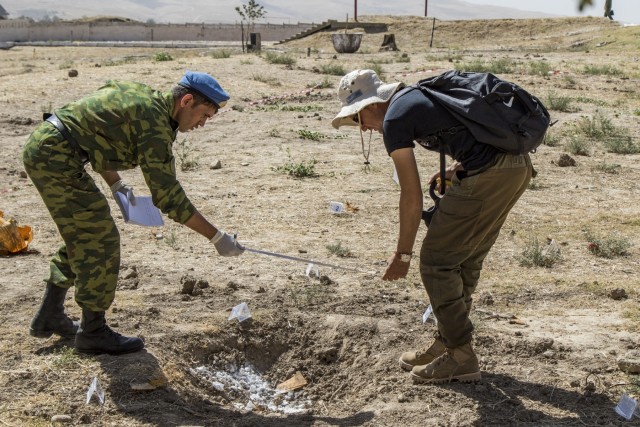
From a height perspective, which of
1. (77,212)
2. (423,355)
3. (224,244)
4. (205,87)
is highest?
(205,87)

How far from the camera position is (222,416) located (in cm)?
438

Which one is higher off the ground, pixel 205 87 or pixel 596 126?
pixel 205 87

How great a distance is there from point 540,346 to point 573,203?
4.04 m

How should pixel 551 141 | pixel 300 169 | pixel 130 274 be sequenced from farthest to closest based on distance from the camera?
pixel 551 141, pixel 300 169, pixel 130 274

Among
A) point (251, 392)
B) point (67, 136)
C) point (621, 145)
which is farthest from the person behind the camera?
point (621, 145)

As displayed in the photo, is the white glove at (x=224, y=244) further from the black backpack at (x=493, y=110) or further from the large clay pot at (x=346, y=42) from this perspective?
the large clay pot at (x=346, y=42)

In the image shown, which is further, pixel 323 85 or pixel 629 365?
pixel 323 85

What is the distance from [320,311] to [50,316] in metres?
1.66

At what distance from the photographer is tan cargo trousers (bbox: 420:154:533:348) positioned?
398 centimetres

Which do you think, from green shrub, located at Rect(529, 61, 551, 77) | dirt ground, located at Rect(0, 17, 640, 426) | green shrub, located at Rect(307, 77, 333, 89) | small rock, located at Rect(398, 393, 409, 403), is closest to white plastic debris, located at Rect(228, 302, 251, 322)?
dirt ground, located at Rect(0, 17, 640, 426)

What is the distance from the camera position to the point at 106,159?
4.34 m

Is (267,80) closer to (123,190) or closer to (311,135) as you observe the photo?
(311,135)

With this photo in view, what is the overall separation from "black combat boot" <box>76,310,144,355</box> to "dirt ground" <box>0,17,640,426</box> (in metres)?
0.06

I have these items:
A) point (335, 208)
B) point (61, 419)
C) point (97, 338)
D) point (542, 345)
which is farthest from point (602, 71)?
point (61, 419)
